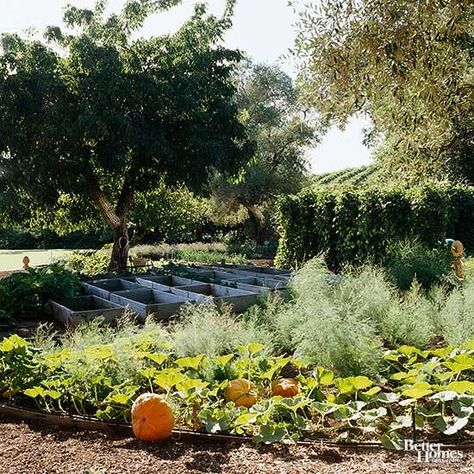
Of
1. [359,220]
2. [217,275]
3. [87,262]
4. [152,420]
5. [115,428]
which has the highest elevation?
[359,220]

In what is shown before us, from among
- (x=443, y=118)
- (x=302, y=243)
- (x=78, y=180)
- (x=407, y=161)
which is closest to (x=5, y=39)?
(x=78, y=180)

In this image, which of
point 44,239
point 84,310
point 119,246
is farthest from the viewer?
point 44,239

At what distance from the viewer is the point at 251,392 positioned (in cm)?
337

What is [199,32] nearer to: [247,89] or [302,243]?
[302,243]

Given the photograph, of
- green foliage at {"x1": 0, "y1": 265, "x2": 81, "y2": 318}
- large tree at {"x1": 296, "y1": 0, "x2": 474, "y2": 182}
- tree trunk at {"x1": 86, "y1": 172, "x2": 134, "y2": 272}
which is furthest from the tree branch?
large tree at {"x1": 296, "y1": 0, "x2": 474, "y2": 182}

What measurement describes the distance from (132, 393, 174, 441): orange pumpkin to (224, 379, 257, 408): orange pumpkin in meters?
0.43

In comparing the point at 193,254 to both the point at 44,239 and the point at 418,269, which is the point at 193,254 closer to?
the point at 418,269

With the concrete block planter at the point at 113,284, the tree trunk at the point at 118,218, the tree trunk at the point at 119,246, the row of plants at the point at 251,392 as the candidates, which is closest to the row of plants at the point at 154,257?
the tree trunk at the point at 119,246

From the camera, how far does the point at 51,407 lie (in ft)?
11.3

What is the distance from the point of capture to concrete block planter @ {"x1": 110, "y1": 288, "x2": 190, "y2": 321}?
251 inches

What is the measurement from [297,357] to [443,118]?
11.1 ft

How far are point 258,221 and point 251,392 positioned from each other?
2045 cm

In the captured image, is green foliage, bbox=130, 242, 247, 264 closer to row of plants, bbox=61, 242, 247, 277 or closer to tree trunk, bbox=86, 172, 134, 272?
row of plants, bbox=61, 242, 247, 277

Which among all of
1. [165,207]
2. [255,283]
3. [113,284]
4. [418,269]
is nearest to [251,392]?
[418,269]
